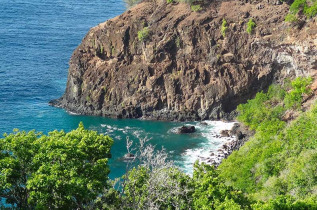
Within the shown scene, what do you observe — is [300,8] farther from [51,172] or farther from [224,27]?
[51,172]

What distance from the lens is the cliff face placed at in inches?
3804

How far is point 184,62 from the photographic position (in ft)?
327

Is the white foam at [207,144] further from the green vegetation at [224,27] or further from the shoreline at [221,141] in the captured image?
the green vegetation at [224,27]

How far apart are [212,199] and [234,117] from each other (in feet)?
199

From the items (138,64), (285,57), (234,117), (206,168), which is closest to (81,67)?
(138,64)

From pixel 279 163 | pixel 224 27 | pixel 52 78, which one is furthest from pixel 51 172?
pixel 52 78

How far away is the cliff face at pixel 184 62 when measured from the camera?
3804 inches

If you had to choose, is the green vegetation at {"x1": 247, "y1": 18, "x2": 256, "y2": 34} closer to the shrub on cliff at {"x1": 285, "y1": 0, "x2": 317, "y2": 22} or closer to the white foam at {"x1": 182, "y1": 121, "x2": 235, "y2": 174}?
the shrub on cliff at {"x1": 285, "y1": 0, "x2": 317, "y2": 22}

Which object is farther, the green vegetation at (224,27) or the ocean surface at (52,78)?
the green vegetation at (224,27)

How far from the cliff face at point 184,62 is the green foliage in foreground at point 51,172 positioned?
62098mm

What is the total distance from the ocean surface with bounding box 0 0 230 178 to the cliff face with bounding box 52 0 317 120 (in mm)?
5010

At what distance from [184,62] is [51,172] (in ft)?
224

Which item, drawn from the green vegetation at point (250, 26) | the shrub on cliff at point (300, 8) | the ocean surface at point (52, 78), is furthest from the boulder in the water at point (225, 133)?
the shrub on cliff at point (300, 8)

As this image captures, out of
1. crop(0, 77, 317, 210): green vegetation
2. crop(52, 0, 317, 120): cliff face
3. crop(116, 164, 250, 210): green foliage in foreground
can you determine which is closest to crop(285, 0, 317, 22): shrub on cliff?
crop(52, 0, 317, 120): cliff face
